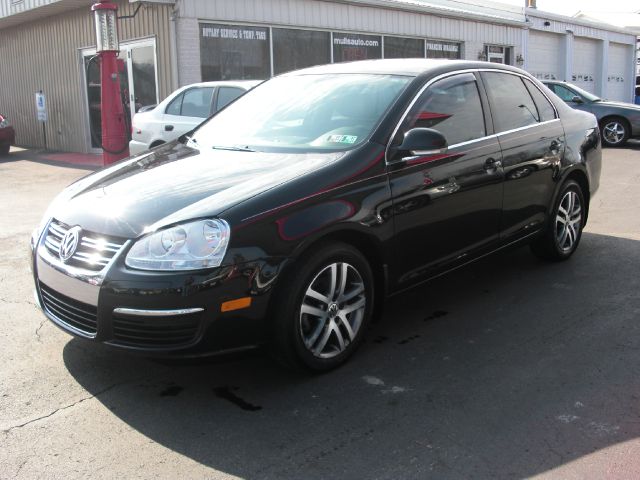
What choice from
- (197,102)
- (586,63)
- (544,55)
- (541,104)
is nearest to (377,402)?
(541,104)

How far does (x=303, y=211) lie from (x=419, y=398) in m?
1.09

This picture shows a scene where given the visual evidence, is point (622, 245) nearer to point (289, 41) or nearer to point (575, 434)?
point (575, 434)

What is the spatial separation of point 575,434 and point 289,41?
42.9 feet

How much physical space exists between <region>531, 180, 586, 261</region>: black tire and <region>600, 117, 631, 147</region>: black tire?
10.3 m

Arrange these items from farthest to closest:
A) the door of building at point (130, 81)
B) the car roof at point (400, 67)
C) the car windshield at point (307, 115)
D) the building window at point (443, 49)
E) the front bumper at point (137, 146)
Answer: the building window at point (443, 49), the door of building at point (130, 81), the front bumper at point (137, 146), the car roof at point (400, 67), the car windshield at point (307, 115)

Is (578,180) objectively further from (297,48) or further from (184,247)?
(297,48)

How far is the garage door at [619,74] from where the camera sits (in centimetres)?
2945

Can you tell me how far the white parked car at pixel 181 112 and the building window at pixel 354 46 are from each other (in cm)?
667

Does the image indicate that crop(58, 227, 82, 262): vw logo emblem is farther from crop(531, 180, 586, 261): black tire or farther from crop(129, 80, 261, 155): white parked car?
crop(129, 80, 261, 155): white parked car

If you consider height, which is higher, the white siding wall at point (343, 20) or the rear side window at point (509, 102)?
the white siding wall at point (343, 20)

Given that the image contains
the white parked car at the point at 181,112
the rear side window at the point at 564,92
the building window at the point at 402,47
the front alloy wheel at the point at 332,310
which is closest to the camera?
the front alloy wheel at the point at 332,310

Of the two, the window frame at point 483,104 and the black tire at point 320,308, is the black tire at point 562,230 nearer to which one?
the window frame at point 483,104

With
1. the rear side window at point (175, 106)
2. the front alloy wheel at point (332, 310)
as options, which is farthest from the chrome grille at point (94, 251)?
the rear side window at point (175, 106)

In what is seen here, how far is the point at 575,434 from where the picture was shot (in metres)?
2.90
